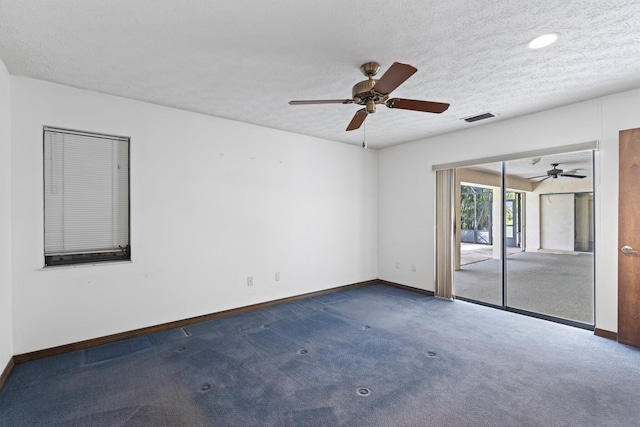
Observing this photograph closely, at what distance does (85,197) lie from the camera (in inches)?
126

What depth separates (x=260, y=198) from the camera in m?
4.47

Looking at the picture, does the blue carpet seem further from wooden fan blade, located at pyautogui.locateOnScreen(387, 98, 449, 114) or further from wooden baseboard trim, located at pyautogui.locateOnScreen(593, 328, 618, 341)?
wooden fan blade, located at pyautogui.locateOnScreen(387, 98, 449, 114)

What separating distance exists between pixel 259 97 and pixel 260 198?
1.55m

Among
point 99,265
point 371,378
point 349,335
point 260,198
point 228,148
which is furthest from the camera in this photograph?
point 260,198

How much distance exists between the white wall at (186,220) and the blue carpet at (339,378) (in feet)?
1.35

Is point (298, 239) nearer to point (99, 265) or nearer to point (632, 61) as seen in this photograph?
point (99, 265)

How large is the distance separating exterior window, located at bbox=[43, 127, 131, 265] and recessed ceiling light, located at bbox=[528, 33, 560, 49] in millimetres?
4060

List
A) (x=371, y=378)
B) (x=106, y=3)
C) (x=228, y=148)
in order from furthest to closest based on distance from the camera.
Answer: (x=228, y=148)
(x=371, y=378)
(x=106, y=3)

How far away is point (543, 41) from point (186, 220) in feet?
13.0

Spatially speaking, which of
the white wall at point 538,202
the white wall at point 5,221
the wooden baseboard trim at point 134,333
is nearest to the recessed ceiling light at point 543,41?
the white wall at point 538,202

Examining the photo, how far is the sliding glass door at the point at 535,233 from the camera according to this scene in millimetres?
4180

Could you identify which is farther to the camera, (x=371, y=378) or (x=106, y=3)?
(x=371, y=378)

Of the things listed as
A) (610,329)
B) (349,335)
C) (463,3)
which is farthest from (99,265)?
(610,329)

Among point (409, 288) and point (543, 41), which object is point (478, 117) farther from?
point (409, 288)
